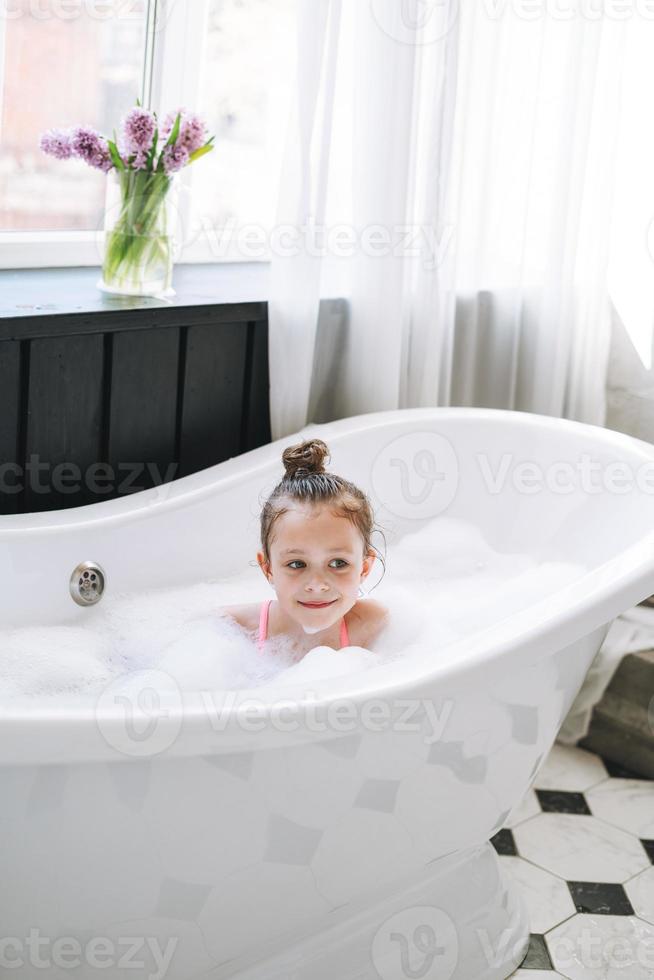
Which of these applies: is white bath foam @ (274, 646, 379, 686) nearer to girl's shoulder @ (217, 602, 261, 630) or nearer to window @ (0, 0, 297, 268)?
girl's shoulder @ (217, 602, 261, 630)

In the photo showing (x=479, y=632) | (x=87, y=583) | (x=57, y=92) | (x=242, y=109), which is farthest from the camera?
(x=242, y=109)

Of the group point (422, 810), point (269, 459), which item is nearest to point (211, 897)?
point (422, 810)

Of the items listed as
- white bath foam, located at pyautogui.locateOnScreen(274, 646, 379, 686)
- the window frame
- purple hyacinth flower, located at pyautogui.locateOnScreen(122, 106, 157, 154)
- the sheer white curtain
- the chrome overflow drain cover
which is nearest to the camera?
white bath foam, located at pyautogui.locateOnScreen(274, 646, 379, 686)

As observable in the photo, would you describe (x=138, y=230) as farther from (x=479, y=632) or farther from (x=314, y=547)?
(x=479, y=632)

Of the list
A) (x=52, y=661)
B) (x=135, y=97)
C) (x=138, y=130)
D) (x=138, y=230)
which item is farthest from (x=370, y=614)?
(x=135, y=97)

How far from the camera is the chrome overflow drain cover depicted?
175cm

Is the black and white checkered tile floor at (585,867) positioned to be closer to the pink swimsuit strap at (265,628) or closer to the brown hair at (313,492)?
the pink swimsuit strap at (265,628)

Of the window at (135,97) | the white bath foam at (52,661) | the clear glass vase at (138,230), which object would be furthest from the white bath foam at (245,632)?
the window at (135,97)

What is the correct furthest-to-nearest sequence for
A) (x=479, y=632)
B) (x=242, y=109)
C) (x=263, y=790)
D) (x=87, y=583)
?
(x=242, y=109)
(x=87, y=583)
(x=479, y=632)
(x=263, y=790)

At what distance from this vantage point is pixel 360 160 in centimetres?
210

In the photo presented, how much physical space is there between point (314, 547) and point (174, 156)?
0.78m

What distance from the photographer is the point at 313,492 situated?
166 cm

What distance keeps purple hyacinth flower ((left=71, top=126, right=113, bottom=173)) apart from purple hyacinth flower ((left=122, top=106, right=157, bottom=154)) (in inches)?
1.6

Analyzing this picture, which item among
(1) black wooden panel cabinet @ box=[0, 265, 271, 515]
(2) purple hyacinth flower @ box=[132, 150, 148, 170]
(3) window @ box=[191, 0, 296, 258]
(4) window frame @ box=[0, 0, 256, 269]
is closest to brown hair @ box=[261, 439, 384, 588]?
(1) black wooden panel cabinet @ box=[0, 265, 271, 515]
